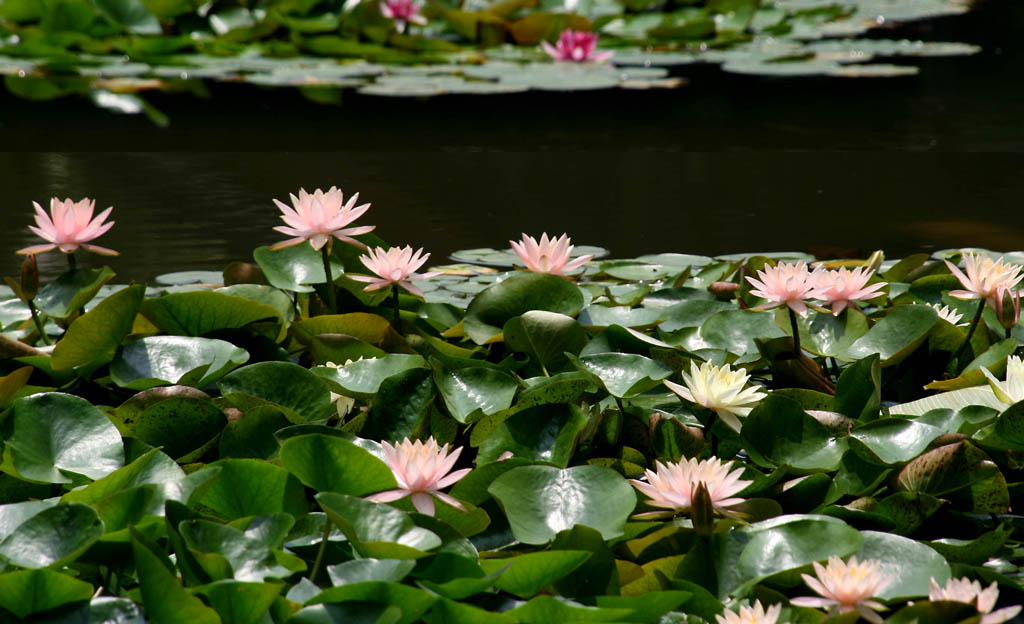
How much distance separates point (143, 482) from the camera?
1238 millimetres

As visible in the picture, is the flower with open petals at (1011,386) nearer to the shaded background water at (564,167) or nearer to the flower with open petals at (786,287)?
the flower with open petals at (786,287)

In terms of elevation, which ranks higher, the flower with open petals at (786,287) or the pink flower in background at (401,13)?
the pink flower in background at (401,13)

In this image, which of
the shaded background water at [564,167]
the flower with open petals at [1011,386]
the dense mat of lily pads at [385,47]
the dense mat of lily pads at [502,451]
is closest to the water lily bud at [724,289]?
the dense mat of lily pads at [502,451]

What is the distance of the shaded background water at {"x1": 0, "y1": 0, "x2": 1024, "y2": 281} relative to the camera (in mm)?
2922

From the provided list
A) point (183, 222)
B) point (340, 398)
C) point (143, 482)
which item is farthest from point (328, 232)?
point (183, 222)

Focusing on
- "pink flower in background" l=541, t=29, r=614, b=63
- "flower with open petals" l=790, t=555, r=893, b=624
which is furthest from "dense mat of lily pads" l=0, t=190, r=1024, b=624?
"pink flower in background" l=541, t=29, r=614, b=63

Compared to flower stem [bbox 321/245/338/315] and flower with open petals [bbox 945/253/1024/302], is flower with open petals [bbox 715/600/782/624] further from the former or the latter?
flower stem [bbox 321/245/338/315]

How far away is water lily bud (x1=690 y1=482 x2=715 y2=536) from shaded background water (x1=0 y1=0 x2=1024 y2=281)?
5.53 feet

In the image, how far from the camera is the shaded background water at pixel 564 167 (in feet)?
9.59

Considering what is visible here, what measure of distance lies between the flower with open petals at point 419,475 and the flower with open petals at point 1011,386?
0.64m

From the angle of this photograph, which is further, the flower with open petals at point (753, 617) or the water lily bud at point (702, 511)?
the water lily bud at point (702, 511)

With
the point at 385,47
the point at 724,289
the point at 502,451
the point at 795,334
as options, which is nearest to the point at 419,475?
the point at 502,451

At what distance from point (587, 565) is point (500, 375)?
1.34 feet

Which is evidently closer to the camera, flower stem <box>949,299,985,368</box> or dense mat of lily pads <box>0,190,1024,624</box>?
dense mat of lily pads <box>0,190,1024,624</box>
